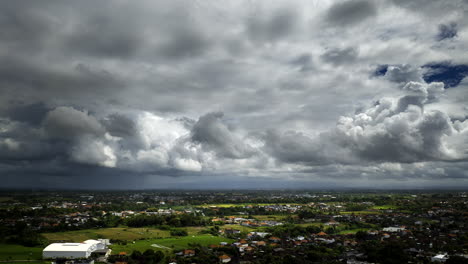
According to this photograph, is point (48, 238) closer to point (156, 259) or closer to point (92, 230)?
point (92, 230)

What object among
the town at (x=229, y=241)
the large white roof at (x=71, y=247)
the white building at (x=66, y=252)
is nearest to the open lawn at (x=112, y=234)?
the town at (x=229, y=241)

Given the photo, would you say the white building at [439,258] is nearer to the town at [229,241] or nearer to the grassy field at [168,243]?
the town at [229,241]

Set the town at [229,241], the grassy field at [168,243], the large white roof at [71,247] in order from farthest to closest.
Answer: the grassy field at [168,243]
the large white roof at [71,247]
the town at [229,241]

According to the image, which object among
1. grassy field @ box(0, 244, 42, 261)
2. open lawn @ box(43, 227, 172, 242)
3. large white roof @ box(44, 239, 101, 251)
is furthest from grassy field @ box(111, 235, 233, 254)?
grassy field @ box(0, 244, 42, 261)

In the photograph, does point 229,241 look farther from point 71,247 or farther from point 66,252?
point 66,252

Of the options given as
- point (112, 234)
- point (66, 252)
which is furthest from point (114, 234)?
point (66, 252)

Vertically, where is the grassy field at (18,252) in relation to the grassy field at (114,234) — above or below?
above
